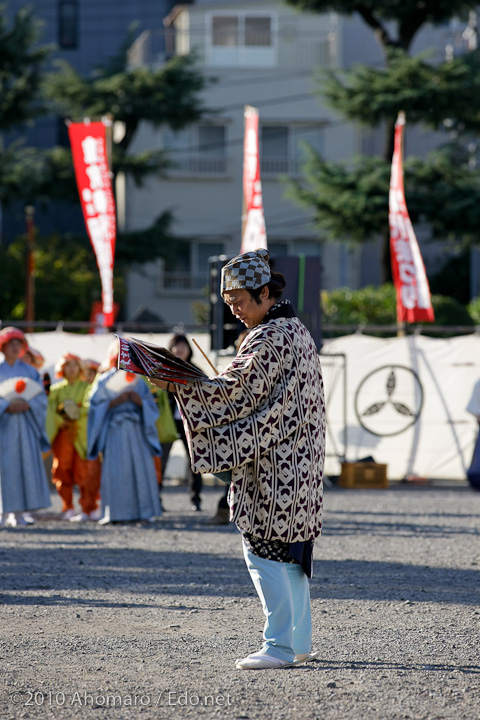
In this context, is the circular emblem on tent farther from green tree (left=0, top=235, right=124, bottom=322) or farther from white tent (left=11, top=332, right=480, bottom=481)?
green tree (left=0, top=235, right=124, bottom=322)

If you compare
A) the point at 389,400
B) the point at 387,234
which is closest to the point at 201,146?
the point at 387,234

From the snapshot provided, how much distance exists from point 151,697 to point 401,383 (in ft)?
37.1

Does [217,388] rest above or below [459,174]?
below

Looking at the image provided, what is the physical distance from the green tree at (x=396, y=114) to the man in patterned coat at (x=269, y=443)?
62.9 feet

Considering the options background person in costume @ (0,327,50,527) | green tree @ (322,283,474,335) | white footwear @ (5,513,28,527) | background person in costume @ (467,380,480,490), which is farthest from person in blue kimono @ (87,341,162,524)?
green tree @ (322,283,474,335)

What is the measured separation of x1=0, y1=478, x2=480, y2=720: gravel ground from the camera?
419 cm

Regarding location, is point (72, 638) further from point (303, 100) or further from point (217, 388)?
point (303, 100)

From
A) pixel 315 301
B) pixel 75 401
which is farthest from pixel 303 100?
pixel 75 401

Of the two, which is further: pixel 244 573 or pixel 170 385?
pixel 244 573

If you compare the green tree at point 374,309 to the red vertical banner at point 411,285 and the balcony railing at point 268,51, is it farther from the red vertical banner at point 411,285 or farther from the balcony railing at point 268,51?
the balcony railing at point 268,51

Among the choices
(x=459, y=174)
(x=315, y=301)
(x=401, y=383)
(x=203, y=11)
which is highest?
(x=203, y=11)

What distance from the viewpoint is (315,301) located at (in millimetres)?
Result: 13031

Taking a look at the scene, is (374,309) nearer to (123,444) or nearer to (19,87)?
(19,87)

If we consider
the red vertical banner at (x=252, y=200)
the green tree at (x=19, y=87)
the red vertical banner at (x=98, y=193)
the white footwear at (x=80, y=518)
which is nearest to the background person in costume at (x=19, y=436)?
the white footwear at (x=80, y=518)
